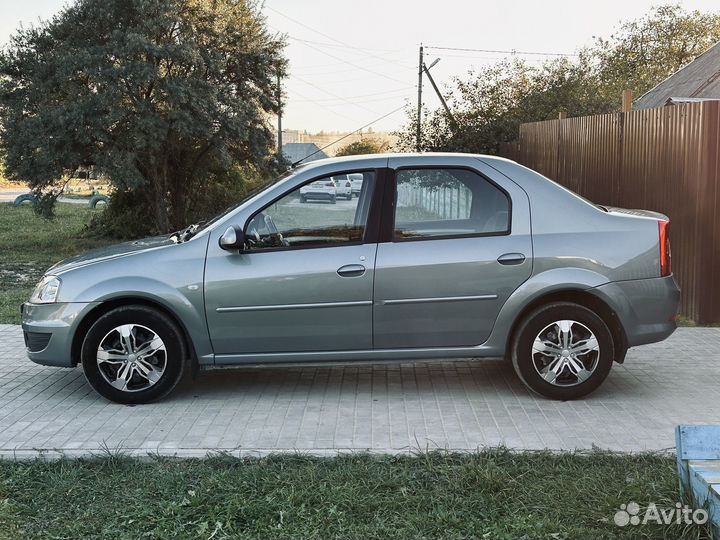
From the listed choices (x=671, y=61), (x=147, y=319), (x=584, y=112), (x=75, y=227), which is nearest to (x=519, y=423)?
(x=147, y=319)

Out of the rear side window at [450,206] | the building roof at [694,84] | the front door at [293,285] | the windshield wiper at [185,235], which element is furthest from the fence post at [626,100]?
the building roof at [694,84]

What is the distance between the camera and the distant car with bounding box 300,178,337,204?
6.17 m

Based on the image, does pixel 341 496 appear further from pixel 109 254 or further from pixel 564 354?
pixel 109 254

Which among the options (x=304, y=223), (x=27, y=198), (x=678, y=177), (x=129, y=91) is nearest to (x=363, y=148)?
(x=27, y=198)

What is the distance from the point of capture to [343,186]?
6.27 metres

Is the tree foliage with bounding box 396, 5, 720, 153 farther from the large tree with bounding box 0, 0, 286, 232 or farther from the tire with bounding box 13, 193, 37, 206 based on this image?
the tire with bounding box 13, 193, 37, 206

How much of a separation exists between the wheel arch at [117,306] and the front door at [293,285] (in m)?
0.20

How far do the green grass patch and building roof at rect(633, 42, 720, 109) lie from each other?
2283 centimetres

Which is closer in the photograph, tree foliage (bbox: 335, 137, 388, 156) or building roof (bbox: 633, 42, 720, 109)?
building roof (bbox: 633, 42, 720, 109)

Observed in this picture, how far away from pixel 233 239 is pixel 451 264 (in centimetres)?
153

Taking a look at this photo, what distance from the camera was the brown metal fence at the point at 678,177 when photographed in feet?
29.5

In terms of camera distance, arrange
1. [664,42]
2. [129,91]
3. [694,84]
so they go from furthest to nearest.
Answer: [664,42] < [694,84] < [129,91]

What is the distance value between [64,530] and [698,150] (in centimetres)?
748

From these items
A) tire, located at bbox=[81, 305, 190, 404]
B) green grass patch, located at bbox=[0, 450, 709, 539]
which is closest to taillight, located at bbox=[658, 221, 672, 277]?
green grass patch, located at bbox=[0, 450, 709, 539]
